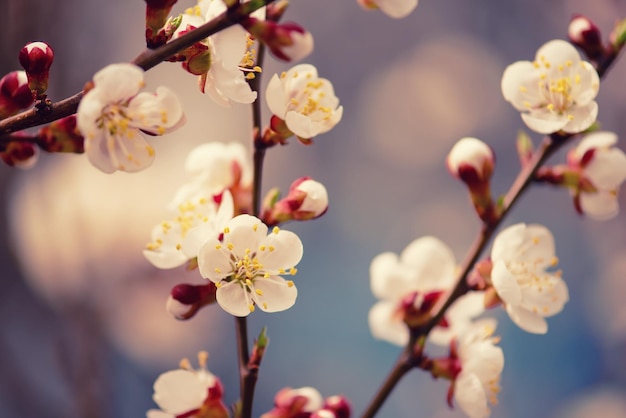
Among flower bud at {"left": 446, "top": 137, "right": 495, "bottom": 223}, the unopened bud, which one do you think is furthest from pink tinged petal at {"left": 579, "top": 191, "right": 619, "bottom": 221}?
the unopened bud

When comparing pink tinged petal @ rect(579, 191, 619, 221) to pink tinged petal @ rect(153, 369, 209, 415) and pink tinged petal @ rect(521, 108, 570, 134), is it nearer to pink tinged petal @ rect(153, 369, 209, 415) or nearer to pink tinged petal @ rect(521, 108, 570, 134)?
pink tinged petal @ rect(521, 108, 570, 134)

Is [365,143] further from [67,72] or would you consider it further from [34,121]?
[34,121]

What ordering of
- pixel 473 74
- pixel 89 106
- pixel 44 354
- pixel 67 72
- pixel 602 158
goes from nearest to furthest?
pixel 89 106 → pixel 602 158 → pixel 67 72 → pixel 44 354 → pixel 473 74

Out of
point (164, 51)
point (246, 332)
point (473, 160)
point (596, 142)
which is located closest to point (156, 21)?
point (164, 51)

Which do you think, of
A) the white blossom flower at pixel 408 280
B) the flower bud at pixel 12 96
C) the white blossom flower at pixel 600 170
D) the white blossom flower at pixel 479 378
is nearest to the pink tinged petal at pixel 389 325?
the white blossom flower at pixel 408 280

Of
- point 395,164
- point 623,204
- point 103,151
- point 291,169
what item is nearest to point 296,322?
point 291,169

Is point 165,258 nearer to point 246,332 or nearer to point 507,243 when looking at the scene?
point 246,332

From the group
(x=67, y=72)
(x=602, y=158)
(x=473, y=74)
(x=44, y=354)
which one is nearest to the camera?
(x=602, y=158)
